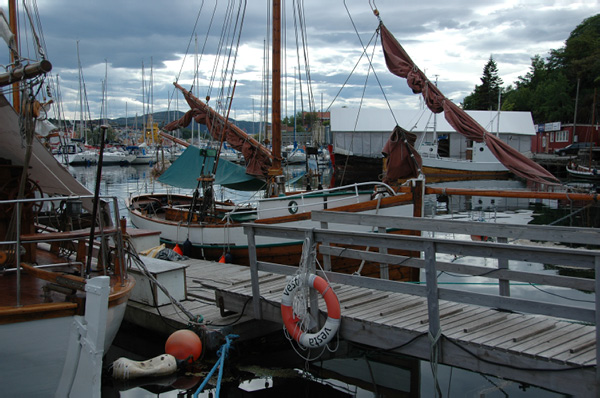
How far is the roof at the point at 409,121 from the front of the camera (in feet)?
191

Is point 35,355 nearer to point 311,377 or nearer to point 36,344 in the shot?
point 36,344

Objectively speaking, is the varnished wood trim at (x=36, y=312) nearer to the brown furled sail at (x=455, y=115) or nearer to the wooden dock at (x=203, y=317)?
the wooden dock at (x=203, y=317)

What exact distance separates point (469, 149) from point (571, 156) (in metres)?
10.1

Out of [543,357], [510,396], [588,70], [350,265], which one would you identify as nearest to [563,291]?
[350,265]

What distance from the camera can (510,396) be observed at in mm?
7227

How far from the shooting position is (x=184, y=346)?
7.85 meters

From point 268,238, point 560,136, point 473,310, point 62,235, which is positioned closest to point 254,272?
point 62,235

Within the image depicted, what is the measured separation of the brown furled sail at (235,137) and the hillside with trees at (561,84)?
54039 mm

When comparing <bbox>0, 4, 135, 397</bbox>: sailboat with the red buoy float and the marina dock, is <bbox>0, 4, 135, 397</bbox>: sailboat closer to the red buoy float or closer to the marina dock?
the red buoy float

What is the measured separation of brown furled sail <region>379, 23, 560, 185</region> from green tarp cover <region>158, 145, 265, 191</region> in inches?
270

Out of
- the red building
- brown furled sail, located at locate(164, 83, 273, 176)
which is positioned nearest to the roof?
the red building

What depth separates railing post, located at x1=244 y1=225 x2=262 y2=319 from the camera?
24.9ft

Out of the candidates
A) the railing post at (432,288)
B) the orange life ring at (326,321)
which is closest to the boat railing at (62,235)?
the orange life ring at (326,321)

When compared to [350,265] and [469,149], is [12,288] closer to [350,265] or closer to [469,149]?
[350,265]
